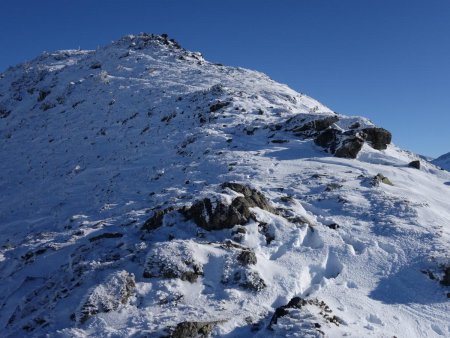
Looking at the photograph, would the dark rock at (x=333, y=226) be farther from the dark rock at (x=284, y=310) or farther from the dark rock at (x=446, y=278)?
the dark rock at (x=284, y=310)

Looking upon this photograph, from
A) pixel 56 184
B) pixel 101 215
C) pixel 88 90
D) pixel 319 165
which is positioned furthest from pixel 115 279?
pixel 88 90

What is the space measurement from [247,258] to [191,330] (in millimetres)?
2624

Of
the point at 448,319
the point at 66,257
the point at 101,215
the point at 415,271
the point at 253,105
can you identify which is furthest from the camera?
the point at 253,105

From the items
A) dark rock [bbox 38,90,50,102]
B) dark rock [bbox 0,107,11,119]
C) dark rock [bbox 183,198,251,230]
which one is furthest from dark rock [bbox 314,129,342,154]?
dark rock [bbox 0,107,11,119]

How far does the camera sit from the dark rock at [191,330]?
7.28m

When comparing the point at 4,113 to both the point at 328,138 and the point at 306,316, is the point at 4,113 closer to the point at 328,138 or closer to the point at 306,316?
the point at 328,138

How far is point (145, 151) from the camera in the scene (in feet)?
69.8

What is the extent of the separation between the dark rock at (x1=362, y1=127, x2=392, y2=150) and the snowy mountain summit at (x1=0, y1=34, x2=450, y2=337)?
59mm

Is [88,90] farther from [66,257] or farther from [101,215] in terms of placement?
[66,257]

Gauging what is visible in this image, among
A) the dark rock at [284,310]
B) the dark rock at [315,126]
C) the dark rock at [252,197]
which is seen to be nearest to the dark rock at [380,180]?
the dark rock at [252,197]

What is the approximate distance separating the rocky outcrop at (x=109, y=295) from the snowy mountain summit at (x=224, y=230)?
0.03 metres

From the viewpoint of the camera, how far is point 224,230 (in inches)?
431

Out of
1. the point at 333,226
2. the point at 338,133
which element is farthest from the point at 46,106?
the point at 333,226

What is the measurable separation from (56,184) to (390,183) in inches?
583
